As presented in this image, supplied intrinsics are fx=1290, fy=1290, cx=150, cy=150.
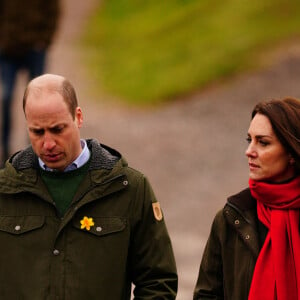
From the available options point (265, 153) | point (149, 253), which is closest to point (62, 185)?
point (149, 253)

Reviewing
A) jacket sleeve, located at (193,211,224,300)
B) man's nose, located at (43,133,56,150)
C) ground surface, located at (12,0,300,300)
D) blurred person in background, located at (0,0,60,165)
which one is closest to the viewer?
man's nose, located at (43,133,56,150)

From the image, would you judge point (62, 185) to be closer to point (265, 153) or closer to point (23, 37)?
point (265, 153)

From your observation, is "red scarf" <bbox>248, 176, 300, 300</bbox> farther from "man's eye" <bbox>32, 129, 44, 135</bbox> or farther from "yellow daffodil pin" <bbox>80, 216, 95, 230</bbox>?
"man's eye" <bbox>32, 129, 44, 135</bbox>

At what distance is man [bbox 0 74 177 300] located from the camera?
5.18 m

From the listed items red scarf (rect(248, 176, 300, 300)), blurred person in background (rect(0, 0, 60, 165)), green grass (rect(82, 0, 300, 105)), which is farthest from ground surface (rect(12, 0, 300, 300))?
red scarf (rect(248, 176, 300, 300))

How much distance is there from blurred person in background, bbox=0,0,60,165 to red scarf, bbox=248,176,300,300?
6851mm

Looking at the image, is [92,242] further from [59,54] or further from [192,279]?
[59,54]

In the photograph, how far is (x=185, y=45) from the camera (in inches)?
623

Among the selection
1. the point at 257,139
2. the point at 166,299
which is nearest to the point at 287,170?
the point at 257,139

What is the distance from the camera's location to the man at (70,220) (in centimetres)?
518

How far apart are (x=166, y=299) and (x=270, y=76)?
9.48m

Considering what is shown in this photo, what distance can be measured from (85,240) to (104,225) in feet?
0.33

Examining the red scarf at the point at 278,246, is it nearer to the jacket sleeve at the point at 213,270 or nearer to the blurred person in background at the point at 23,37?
the jacket sleeve at the point at 213,270

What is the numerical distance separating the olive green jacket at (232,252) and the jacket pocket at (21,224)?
0.73 m
